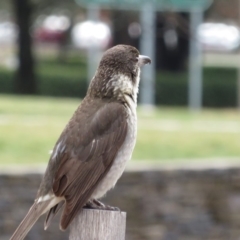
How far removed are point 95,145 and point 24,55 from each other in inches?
1017

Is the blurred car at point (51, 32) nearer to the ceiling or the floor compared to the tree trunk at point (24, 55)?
nearer to the ceiling

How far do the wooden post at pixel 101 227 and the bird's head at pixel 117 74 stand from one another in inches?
51.6

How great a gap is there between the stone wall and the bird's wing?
467 cm

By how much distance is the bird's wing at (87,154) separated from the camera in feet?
16.4

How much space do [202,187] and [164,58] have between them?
23.0 m

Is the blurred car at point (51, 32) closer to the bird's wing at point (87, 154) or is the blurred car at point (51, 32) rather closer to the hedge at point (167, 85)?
the hedge at point (167, 85)

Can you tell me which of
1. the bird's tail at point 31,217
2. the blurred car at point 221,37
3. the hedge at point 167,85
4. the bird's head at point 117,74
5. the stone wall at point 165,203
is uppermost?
the blurred car at point 221,37

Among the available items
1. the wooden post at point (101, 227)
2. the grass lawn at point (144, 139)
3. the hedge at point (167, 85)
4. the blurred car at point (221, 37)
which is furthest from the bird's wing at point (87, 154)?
the blurred car at point (221, 37)

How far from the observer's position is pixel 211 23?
4981 centimetres

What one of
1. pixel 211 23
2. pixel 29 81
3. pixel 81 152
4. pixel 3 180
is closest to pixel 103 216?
pixel 81 152

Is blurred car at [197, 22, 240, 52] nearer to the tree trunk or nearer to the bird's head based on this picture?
the tree trunk

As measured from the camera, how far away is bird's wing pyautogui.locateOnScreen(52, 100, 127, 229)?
500cm

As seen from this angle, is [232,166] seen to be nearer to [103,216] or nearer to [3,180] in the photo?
[3,180]

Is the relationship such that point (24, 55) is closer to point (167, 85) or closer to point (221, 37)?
point (167, 85)
